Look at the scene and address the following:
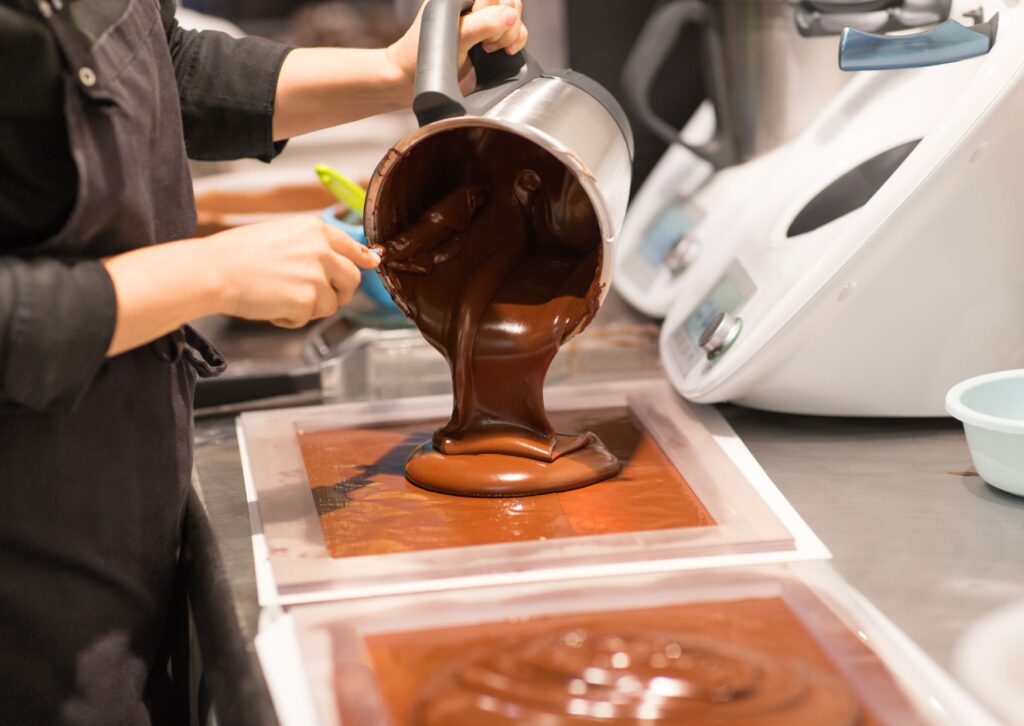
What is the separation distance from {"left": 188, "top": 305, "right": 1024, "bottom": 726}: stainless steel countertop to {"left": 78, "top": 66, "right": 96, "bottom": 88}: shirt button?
0.41 m

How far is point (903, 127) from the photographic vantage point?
1.34 metres

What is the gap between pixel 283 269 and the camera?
97 centimetres

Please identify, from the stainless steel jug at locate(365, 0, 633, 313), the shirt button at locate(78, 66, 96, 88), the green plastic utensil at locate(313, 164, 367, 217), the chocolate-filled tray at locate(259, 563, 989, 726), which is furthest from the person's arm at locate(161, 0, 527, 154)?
the chocolate-filled tray at locate(259, 563, 989, 726)

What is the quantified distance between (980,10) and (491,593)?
0.80 m

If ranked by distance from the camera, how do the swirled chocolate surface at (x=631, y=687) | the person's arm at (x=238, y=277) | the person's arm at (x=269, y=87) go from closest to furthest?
the swirled chocolate surface at (x=631, y=687)
the person's arm at (x=238, y=277)
the person's arm at (x=269, y=87)

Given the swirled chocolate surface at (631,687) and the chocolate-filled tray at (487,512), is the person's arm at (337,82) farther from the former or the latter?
the swirled chocolate surface at (631,687)

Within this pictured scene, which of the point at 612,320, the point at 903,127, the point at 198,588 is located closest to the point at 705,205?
the point at 612,320

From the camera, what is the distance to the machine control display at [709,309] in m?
Answer: 1.39

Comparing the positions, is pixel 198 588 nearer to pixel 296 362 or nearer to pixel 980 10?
pixel 296 362

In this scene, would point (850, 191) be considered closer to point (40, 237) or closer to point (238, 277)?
point (238, 277)

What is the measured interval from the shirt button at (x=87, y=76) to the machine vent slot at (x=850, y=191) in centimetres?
76

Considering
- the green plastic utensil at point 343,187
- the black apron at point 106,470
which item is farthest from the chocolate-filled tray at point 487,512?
the green plastic utensil at point 343,187

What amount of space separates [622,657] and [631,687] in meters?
0.04

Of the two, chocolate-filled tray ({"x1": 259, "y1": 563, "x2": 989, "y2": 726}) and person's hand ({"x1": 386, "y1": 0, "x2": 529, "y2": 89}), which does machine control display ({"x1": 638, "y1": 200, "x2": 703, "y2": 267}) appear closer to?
person's hand ({"x1": 386, "y1": 0, "x2": 529, "y2": 89})
